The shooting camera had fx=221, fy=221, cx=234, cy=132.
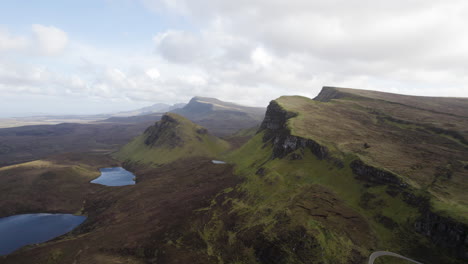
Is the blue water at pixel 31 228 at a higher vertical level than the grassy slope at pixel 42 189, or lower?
lower

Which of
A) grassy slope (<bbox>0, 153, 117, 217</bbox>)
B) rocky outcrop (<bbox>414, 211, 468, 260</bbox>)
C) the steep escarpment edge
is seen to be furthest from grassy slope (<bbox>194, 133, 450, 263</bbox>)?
grassy slope (<bbox>0, 153, 117, 217</bbox>)

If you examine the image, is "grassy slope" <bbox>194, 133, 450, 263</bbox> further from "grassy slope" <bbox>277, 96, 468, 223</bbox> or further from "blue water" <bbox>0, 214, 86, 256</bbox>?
"blue water" <bbox>0, 214, 86, 256</bbox>

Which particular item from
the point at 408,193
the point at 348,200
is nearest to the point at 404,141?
the point at 408,193

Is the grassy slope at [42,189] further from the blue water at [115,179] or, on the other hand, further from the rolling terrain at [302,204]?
the blue water at [115,179]

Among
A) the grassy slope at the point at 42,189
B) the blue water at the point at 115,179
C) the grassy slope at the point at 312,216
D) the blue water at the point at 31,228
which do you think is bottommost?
the blue water at the point at 31,228

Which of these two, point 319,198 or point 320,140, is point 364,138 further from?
point 319,198

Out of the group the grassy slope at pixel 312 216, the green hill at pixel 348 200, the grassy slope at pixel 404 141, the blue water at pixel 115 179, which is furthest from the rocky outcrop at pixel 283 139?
the blue water at pixel 115 179

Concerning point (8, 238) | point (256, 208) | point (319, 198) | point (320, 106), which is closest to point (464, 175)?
point (319, 198)
